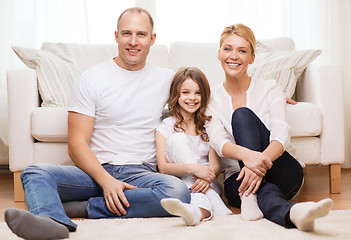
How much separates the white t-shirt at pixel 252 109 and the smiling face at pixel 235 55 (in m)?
0.11

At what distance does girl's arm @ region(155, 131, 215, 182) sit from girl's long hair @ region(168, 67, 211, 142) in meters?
0.10

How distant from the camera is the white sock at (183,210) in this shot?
146 centimetres

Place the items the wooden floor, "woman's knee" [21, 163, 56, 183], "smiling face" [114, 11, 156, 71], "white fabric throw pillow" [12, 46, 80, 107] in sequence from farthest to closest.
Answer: "white fabric throw pillow" [12, 46, 80, 107]
the wooden floor
"smiling face" [114, 11, 156, 71]
"woman's knee" [21, 163, 56, 183]

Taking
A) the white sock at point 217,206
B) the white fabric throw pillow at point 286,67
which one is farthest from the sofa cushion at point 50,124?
the white fabric throw pillow at point 286,67

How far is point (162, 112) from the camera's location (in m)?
2.14

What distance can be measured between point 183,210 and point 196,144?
1.82 ft

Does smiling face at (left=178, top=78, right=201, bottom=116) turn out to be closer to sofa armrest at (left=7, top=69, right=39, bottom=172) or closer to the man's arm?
the man's arm

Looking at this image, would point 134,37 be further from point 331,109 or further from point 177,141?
point 331,109

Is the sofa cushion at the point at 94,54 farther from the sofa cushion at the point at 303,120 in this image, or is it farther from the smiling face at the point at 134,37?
the sofa cushion at the point at 303,120

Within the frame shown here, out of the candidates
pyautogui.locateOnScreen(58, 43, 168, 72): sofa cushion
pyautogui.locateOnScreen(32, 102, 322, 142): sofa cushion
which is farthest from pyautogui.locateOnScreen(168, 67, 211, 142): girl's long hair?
pyautogui.locateOnScreen(58, 43, 168, 72): sofa cushion

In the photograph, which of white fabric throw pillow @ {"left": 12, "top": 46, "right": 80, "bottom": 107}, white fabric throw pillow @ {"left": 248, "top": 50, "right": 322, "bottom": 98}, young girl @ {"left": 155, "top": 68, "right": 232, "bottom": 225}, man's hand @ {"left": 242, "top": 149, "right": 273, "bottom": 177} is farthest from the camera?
white fabric throw pillow @ {"left": 248, "top": 50, "right": 322, "bottom": 98}

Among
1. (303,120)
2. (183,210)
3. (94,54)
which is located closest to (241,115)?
(183,210)

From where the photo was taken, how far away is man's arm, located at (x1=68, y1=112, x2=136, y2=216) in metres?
1.72

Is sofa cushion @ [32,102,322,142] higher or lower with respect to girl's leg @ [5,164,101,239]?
higher
